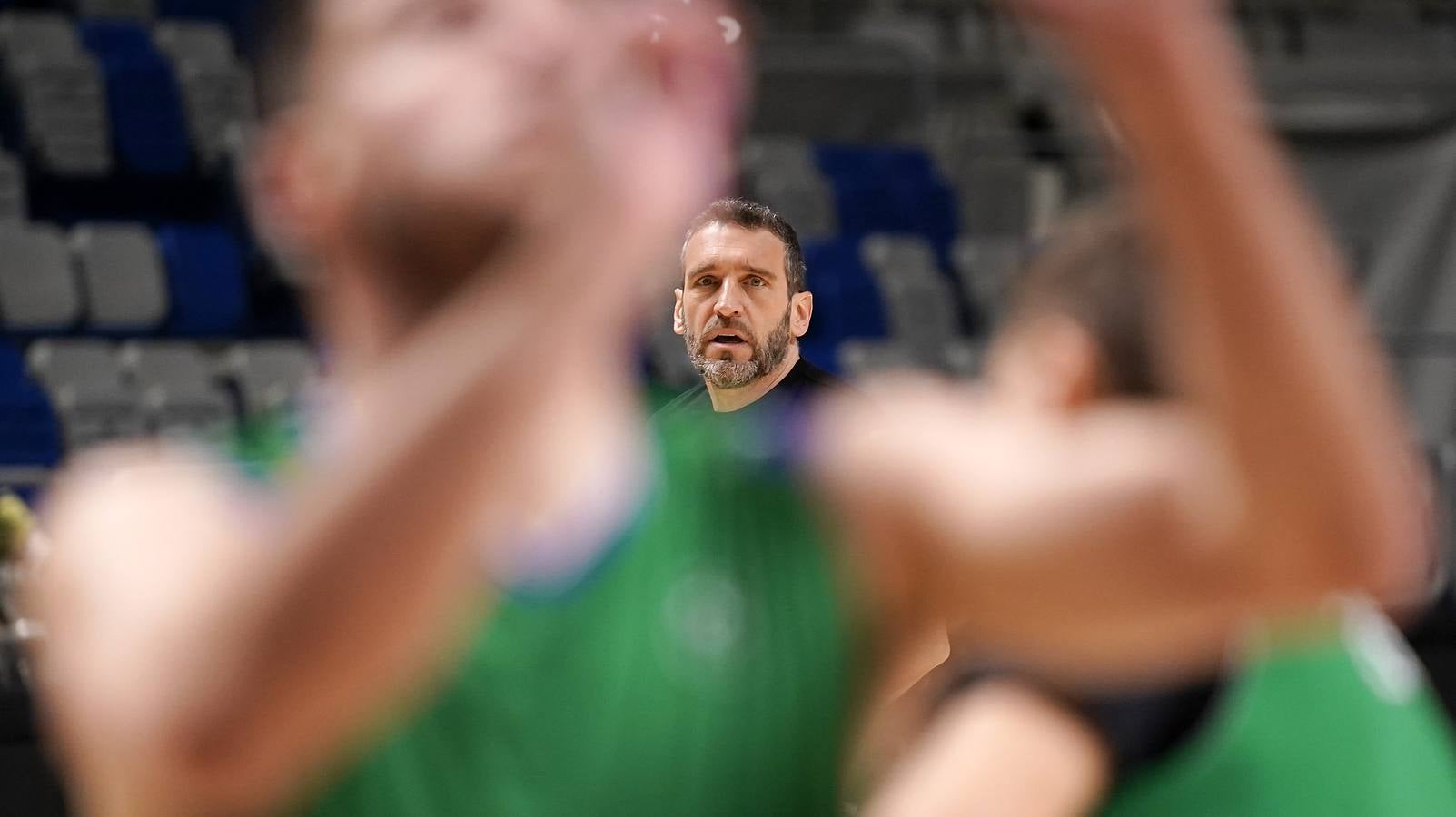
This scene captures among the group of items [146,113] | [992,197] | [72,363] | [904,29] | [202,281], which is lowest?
[72,363]

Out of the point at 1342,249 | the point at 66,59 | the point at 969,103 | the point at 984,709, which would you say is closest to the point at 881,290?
the point at 969,103

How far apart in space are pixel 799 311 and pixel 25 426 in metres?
4.63

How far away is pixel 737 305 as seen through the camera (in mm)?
3104

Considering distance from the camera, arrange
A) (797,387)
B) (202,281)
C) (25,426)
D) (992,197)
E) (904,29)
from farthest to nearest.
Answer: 1. (904,29)
2. (992,197)
3. (202,281)
4. (25,426)
5. (797,387)

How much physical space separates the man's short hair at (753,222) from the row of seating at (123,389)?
3.93 metres

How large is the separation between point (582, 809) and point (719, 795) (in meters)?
0.07

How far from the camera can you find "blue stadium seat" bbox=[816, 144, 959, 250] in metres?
9.57

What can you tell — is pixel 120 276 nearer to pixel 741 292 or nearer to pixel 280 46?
pixel 741 292

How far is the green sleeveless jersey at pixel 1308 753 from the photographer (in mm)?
1296

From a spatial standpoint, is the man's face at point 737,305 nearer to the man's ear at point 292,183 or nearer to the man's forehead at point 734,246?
the man's forehead at point 734,246

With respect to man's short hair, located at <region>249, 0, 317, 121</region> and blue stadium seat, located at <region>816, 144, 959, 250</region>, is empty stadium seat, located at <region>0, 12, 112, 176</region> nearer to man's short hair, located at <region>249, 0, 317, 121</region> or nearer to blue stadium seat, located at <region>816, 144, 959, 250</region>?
blue stadium seat, located at <region>816, 144, 959, 250</region>

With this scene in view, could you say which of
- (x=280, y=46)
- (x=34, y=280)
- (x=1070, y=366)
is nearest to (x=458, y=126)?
(x=280, y=46)

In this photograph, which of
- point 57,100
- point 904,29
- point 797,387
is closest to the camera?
point 797,387

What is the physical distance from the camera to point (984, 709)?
1315mm
